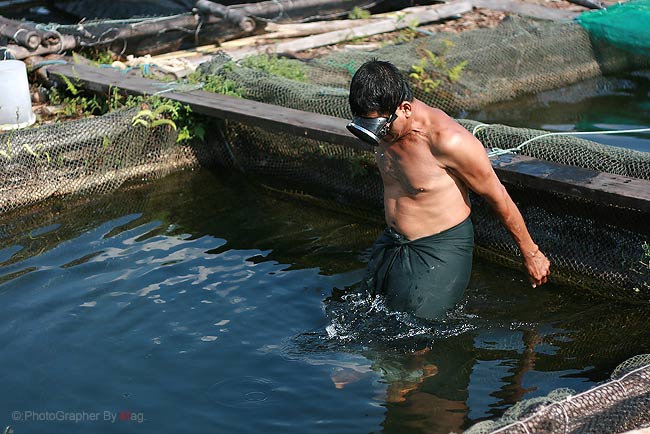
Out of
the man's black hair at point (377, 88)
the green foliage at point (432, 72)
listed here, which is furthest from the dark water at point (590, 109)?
the man's black hair at point (377, 88)

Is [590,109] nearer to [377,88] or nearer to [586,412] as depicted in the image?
[377,88]

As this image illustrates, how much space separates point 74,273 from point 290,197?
2.18 metres

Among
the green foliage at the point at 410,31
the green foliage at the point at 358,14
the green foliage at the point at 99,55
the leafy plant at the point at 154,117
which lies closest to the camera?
the leafy plant at the point at 154,117

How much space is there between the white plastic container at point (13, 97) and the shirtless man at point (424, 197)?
4.53 m

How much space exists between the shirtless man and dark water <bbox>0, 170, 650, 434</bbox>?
0.85ft

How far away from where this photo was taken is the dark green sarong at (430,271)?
4.71 metres

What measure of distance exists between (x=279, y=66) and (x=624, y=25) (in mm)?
4002

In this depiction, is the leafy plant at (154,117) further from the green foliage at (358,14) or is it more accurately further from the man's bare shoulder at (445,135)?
the green foliage at (358,14)

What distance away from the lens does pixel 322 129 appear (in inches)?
267

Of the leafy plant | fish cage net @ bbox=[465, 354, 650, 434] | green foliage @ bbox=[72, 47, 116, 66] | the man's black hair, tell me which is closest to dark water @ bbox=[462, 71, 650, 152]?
the leafy plant

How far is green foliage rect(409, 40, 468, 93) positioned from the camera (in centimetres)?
897

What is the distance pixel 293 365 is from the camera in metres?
4.94

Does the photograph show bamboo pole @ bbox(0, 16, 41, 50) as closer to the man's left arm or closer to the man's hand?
the man's left arm

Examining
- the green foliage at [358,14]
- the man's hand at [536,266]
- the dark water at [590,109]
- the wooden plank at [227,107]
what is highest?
the green foliage at [358,14]
